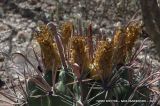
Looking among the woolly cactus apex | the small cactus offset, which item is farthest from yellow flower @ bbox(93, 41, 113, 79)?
the woolly cactus apex

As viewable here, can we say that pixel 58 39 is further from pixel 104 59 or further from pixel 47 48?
pixel 104 59

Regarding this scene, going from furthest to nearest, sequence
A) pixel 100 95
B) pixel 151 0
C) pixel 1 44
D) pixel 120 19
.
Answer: pixel 120 19
pixel 1 44
pixel 100 95
pixel 151 0

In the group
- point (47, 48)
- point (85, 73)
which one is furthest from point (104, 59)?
point (47, 48)

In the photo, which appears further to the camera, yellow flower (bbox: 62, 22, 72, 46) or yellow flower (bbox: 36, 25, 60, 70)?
yellow flower (bbox: 62, 22, 72, 46)

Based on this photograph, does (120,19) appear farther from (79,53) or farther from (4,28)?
(79,53)

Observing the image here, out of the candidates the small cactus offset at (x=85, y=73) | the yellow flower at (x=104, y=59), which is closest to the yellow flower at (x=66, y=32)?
the small cactus offset at (x=85, y=73)

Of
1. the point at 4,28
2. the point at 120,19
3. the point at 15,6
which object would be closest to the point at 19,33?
the point at 4,28

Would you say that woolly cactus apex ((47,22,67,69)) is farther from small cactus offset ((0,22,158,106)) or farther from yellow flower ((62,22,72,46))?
yellow flower ((62,22,72,46))

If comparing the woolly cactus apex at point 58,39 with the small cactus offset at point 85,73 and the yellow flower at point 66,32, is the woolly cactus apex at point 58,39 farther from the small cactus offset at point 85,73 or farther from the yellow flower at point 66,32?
the yellow flower at point 66,32
